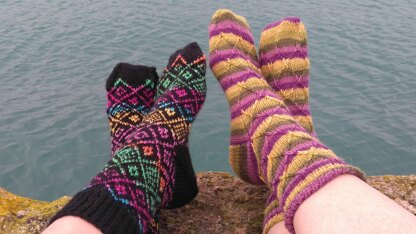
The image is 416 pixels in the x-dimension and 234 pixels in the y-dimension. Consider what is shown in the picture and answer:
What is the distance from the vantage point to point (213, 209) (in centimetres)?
205

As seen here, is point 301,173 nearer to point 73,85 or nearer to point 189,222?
point 189,222

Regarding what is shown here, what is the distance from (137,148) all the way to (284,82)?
4.23 feet

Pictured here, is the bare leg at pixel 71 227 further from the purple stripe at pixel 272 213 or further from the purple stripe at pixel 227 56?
the purple stripe at pixel 227 56

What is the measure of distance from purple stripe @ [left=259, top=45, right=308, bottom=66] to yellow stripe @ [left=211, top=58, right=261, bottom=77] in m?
0.21

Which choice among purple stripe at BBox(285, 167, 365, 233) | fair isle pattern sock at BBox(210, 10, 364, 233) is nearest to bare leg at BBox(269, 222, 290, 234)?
fair isle pattern sock at BBox(210, 10, 364, 233)

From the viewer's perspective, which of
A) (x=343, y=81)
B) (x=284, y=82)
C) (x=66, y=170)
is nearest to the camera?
(x=284, y=82)

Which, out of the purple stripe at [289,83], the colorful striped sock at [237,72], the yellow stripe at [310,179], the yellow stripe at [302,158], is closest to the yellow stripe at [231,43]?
the colorful striped sock at [237,72]

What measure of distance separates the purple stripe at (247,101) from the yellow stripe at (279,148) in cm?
45

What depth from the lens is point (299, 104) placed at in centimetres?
256

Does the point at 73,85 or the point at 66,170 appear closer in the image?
the point at 66,170

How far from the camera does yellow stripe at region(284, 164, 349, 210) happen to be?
56.3 inches

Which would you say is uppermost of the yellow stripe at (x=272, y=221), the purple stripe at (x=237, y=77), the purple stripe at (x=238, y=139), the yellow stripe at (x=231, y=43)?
the yellow stripe at (x=231, y=43)

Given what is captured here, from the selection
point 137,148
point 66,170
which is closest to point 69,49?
point 66,170

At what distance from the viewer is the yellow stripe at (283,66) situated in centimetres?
282
